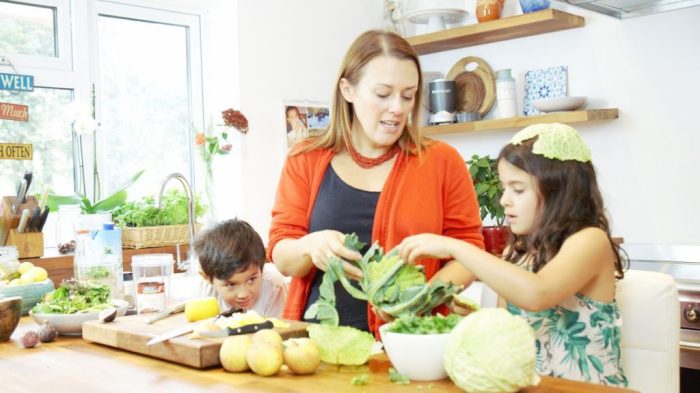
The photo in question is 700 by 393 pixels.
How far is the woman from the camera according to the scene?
5.94 feet

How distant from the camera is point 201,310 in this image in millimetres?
1705

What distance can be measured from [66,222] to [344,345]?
2388 millimetres

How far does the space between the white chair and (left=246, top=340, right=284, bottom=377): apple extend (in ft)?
2.81

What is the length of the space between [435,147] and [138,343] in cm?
Result: 86

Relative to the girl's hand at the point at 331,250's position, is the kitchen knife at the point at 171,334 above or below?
below

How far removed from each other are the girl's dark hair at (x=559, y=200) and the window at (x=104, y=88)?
7.48ft

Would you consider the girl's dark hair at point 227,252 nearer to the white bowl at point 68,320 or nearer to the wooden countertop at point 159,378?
the white bowl at point 68,320

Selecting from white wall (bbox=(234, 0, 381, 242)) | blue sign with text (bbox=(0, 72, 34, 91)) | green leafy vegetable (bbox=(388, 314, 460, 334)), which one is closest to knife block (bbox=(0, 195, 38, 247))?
blue sign with text (bbox=(0, 72, 34, 91))

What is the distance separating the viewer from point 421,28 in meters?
4.80

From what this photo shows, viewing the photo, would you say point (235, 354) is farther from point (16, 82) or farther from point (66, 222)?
point (16, 82)

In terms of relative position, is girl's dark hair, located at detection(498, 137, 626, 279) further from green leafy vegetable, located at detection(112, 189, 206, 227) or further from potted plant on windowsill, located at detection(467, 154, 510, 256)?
green leafy vegetable, located at detection(112, 189, 206, 227)

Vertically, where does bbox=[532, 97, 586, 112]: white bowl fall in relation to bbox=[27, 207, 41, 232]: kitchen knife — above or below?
above

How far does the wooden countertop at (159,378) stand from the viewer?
4.08 ft

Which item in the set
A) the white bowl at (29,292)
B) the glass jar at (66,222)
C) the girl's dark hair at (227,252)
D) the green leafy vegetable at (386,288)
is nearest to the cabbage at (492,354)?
the green leafy vegetable at (386,288)
